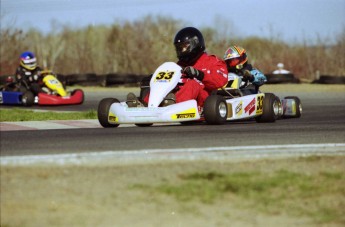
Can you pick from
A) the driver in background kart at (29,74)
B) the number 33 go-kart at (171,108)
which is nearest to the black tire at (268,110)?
the number 33 go-kart at (171,108)

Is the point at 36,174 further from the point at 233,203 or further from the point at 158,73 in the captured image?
the point at 158,73

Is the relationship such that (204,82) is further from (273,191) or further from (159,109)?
(273,191)

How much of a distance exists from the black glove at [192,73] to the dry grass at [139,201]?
3.73m

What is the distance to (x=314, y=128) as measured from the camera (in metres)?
9.45

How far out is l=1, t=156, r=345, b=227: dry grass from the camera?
18.0 feet

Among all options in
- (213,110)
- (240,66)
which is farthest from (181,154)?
(240,66)

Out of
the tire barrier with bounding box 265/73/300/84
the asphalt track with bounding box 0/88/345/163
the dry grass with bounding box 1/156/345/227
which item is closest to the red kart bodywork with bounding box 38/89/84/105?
the asphalt track with bounding box 0/88/345/163

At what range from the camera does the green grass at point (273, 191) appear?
5770mm

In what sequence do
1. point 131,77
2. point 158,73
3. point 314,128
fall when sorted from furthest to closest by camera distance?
1. point 131,77
2. point 158,73
3. point 314,128

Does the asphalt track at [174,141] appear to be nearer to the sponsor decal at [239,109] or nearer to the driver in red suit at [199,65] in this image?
the sponsor decal at [239,109]

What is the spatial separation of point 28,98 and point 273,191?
12.8 meters

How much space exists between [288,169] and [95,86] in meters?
21.7

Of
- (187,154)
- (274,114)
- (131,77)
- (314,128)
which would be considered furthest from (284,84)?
(187,154)

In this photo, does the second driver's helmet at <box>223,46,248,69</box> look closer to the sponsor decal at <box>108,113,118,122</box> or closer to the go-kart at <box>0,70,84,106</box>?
the sponsor decal at <box>108,113,118,122</box>
